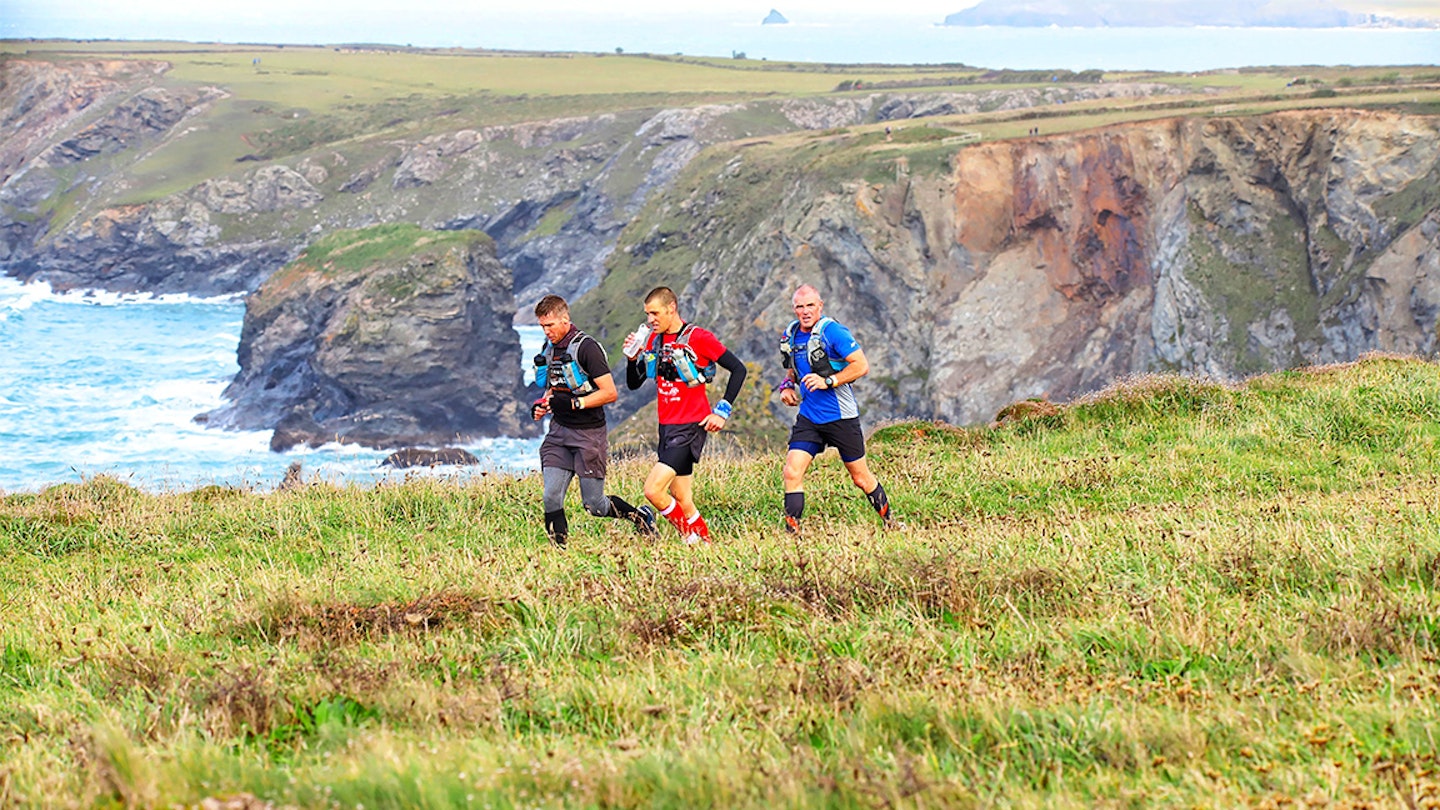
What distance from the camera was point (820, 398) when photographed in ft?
34.4

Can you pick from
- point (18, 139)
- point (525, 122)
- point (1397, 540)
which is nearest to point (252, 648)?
point (1397, 540)

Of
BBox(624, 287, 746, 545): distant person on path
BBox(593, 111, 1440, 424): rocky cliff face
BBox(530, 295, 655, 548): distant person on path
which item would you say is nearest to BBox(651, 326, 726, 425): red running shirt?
BBox(624, 287, 746, 545): distant person on path

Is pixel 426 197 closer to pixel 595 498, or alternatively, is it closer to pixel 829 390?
pixel 595 498

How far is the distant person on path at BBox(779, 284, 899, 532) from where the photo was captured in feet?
33.8

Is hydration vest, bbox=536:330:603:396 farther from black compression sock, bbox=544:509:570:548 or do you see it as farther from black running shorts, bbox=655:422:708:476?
black compression sock, bbox=544:509:570:548

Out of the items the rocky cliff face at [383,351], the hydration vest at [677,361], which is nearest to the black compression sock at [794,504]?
the hydration vest at [677,361]

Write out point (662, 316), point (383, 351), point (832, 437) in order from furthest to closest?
1. point (383, 351)
2. point (832, 437)
3. point (662, 316)

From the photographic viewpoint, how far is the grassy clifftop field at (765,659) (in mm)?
4047

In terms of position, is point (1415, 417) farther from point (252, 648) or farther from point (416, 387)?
point (416, 387)

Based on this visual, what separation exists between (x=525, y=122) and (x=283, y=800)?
151 m

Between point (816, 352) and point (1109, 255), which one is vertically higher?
point (816, 352)

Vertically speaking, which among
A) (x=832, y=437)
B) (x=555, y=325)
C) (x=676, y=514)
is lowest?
(x=676, y=514)

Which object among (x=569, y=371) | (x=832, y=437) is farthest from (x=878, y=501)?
(x=569, y=371)

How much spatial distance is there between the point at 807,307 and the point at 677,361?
135cm
